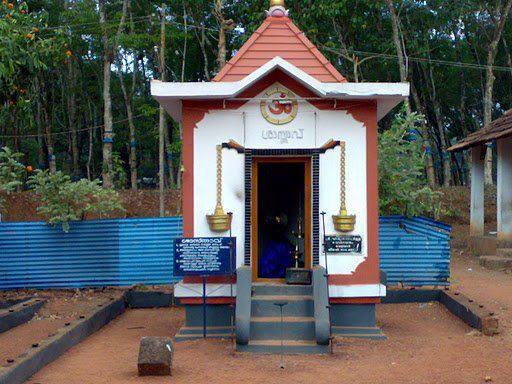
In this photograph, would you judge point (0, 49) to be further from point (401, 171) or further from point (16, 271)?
point (401, 171)

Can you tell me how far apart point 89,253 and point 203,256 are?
16.8 feet

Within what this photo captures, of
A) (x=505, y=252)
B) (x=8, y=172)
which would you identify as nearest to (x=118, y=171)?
(x=8, y=172)

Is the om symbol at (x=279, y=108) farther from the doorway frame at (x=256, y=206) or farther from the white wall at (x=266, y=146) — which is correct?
the doorway frame at (x=256, y=206)

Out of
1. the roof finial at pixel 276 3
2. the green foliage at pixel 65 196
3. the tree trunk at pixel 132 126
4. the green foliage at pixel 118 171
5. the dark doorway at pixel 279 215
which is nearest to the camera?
the roof finial at pixel 276 3

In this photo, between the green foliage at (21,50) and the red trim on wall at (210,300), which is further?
the green foliage at (21,50)

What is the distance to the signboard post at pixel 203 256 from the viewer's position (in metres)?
11.3

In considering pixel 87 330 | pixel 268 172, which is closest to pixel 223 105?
pixel 268 172

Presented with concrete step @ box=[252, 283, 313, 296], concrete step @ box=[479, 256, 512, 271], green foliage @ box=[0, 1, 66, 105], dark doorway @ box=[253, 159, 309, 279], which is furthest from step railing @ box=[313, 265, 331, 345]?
concrete step @ box=[479, 256, 512, 271]

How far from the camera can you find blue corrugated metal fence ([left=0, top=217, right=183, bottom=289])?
15.6 metres

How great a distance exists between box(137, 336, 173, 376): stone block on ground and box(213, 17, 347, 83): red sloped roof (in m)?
4.97

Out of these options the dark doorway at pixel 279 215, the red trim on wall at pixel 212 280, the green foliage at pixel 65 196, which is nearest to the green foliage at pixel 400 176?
the dark doorway at pixel 279 215

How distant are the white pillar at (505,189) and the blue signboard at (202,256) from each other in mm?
11720

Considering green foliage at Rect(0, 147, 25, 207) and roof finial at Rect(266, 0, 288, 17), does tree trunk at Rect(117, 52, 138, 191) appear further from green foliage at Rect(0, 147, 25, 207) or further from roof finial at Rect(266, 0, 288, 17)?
roof finial at Rect(266, 0, 288, 17)

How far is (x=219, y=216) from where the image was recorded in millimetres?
11773
